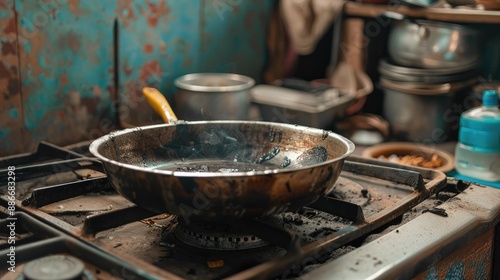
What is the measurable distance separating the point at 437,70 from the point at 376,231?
133cm

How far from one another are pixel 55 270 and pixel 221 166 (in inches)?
21.0

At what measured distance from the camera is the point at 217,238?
3.46ft

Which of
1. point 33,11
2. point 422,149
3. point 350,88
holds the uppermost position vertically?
point 33,11

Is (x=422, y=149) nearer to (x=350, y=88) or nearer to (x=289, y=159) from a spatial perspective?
(x=350, y=88)

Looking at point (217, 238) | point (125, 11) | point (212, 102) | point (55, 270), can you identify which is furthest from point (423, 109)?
point (55, 270)

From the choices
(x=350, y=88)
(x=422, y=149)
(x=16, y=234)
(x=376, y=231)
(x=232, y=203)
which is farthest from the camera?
(x=350, y=88)

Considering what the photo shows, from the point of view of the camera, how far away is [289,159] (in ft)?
4.20

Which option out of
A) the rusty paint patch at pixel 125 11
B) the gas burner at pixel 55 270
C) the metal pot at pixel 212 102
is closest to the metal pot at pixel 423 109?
the metal pot at pixel 212 102

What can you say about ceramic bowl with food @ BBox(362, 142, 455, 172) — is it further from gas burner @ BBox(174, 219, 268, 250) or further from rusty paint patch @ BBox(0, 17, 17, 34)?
rusty paint patch @ BBox(0, 17, 17, 34)

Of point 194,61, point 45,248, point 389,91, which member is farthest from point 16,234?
point 389,91

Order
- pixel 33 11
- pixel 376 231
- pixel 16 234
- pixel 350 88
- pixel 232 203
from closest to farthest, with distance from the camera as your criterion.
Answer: pixel 232 203, pixel 16 234, pixel 376 231, pixel 33 11, pixel 350 88

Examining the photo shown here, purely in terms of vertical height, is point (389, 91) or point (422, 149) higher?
point (389, 91)

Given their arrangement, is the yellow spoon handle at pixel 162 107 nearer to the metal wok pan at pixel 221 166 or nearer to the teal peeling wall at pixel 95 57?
the metal wok pan at pixel 221 166

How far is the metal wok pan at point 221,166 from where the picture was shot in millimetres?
900
